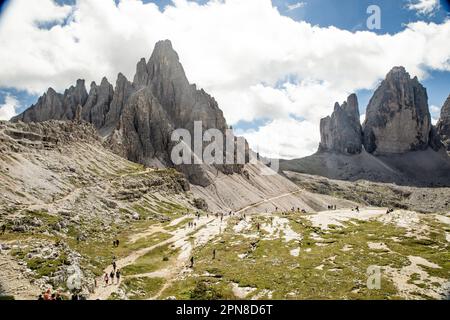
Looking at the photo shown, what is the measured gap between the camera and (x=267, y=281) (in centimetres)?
5466

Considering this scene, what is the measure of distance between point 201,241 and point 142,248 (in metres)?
15.9

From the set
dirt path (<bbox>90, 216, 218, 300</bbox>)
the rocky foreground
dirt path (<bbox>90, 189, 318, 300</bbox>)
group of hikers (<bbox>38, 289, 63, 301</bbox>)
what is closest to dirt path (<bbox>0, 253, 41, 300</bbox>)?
the rocky foreground

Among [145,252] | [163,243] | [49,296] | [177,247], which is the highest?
[163,243]

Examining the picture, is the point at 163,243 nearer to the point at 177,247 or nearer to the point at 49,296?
the point at 177,247

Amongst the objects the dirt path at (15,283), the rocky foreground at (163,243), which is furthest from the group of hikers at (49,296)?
the rocky foreground at (163,243)

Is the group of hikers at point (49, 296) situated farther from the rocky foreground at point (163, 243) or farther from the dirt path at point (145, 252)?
the dirt path at point (145, 252)

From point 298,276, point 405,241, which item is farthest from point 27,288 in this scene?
point 405,241

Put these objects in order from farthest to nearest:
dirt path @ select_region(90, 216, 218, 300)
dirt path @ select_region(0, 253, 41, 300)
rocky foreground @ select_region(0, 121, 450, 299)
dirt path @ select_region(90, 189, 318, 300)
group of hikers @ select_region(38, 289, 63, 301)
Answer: dirt path @ select_region(90, 189, 318, 300) < dirt path @ select_region(90, 216, 218, 300) < rocky foreground @ select_region(0, 121, 450, 299) < dirt path @ select_region(0, 253, 41, 300) < group of hikers @ select_region(38, 289, 63, 301)

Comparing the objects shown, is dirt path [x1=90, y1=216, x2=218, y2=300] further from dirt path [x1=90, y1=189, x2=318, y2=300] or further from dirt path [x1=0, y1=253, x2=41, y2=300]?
dirt path [x1=0, y1=253, x2=41, y2=300]

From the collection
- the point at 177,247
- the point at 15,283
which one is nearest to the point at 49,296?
the point at 15,283
